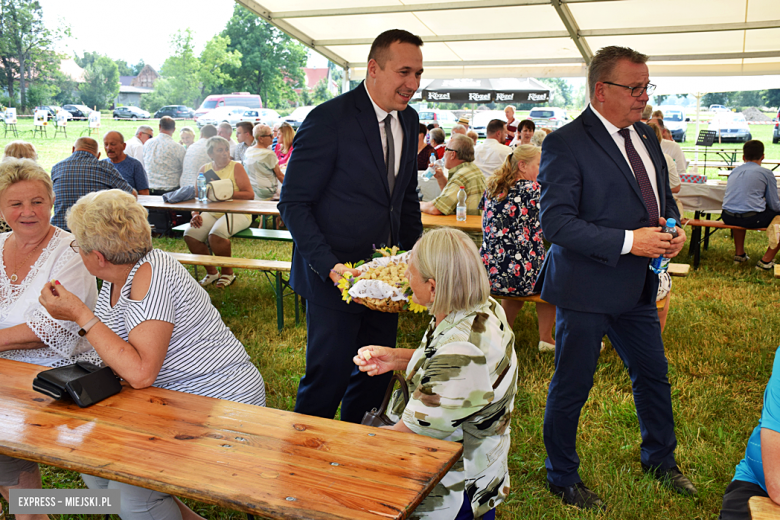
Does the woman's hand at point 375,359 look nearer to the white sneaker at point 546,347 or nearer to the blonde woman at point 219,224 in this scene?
the white sneaker at point 546,347

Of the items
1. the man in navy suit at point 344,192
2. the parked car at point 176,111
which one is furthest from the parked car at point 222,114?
the man in navy suit at point 344,192

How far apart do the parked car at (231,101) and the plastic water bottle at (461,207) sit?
18626mm

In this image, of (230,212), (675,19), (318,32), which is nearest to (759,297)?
(675,19)

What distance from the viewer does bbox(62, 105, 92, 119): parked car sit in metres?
10.9

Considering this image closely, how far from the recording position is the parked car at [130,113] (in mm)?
12071

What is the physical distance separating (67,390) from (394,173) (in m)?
1.42

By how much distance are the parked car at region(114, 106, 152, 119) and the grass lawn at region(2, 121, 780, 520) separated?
24.8 feet

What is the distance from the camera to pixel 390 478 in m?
1.37

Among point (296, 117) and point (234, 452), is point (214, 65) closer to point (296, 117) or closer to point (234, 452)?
point (296, 117)

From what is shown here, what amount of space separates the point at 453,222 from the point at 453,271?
3517 millimetres

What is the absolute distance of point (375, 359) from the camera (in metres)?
1.93

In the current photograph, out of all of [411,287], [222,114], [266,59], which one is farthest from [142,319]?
[266,59]

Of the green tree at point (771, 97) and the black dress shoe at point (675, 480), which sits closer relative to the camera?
the black dress shoe at point (675, 480)

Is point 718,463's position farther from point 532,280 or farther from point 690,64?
point 690,64
